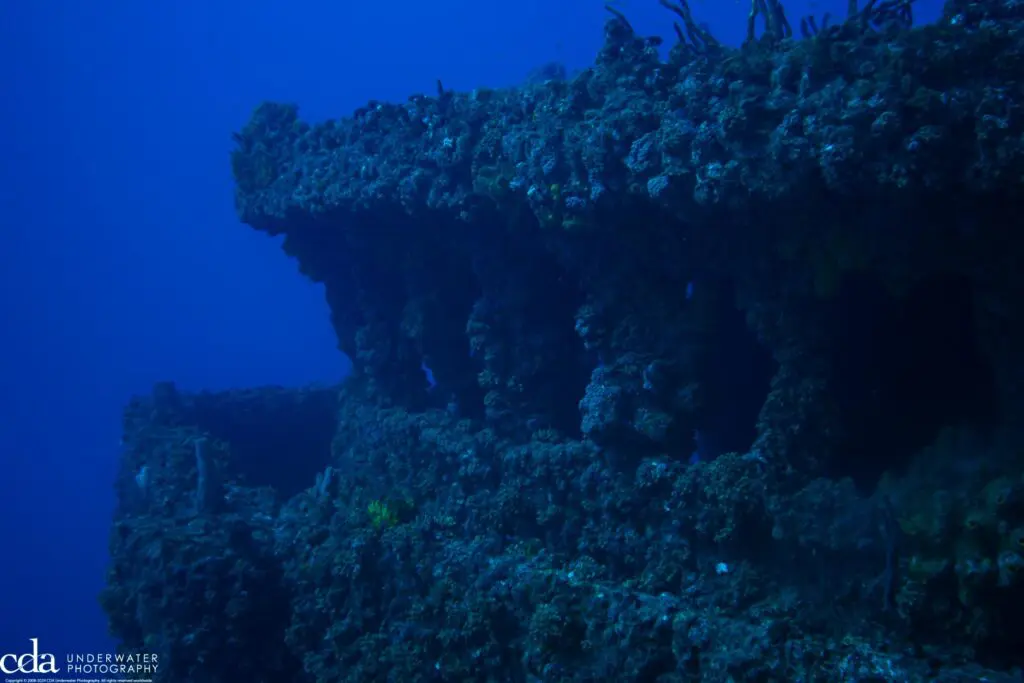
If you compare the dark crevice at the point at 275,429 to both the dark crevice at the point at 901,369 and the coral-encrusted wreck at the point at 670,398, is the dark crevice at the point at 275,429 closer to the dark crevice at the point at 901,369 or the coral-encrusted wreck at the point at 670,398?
the coral-encrusted wreck at the point at 670,398

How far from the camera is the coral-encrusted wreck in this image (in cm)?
591

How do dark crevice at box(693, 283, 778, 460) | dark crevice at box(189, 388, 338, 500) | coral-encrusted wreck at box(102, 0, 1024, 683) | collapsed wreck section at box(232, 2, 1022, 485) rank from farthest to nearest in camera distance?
dark crevice at box(189, 388, 338, 500)
dark crevice at box(693, 283, 778, 460)
collapsed wreck section at box(232, 2, 1022, 485)
coral-encrusted wreck at box(102, 0, 1024, 683)

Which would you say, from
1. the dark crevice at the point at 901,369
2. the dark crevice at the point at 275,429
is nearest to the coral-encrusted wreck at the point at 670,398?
the dark crevice at the point at 901,369

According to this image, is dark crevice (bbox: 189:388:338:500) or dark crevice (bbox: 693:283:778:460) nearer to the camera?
dark crevice (bbox: 693:283:778:460)

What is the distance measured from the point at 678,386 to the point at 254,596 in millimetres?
7150

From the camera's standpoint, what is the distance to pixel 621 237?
9.03 meters

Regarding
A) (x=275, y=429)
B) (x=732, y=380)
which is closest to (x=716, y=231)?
(x=732, y=380)

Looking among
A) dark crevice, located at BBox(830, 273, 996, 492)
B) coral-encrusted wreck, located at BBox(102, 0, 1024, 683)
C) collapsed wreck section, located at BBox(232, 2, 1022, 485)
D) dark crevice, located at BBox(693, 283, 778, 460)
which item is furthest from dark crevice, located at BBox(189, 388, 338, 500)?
dark crevice, located at BBox(830, 273, 996, 492)

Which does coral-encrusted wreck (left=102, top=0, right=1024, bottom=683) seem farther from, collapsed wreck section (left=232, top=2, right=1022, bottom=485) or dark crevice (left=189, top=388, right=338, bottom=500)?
dark crevice (left=189, top=388, right=338, bottom=500)

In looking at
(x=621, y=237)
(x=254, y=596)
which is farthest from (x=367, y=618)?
(x=621, y=237)

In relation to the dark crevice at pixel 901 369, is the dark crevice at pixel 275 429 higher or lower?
higher

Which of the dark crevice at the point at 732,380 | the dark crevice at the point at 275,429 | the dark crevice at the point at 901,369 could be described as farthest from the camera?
the dark crevice at the point at 275,429

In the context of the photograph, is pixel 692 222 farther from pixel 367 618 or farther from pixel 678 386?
pixel 367 618

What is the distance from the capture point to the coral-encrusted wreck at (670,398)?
591cm
